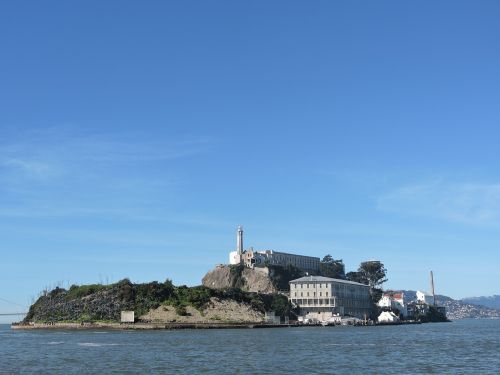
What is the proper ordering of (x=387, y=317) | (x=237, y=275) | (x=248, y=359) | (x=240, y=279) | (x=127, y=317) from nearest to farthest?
(x=248, y=359)
(x=127, y=317)
(x=387, y=317)
(x=240, y=279)
(x=237, y=275)

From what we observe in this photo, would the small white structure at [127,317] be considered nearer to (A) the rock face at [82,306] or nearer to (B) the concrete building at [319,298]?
(A) the rock face at [82,306]

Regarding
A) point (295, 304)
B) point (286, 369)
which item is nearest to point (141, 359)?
point (286, 369)

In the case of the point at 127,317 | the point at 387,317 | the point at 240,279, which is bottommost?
the point at 387,317

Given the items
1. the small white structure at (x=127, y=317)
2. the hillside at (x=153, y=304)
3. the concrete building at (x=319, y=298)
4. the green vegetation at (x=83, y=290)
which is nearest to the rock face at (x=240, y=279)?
the concrete building at (x=319, y=298)

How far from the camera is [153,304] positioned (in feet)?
445

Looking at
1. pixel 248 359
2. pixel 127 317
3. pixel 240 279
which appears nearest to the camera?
pixel 248 359

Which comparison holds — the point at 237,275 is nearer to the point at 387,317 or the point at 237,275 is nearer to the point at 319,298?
the point at 319,298

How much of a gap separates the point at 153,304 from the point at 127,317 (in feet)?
21.5

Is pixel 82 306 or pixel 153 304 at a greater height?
pixel 82 306

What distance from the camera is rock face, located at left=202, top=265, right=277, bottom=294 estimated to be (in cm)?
18200

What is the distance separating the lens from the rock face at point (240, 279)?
182m

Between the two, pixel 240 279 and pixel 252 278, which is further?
pixel 240 279

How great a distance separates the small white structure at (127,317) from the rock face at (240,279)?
48538 millimetres

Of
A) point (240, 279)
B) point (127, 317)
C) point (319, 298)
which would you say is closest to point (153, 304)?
point (127, 317)
